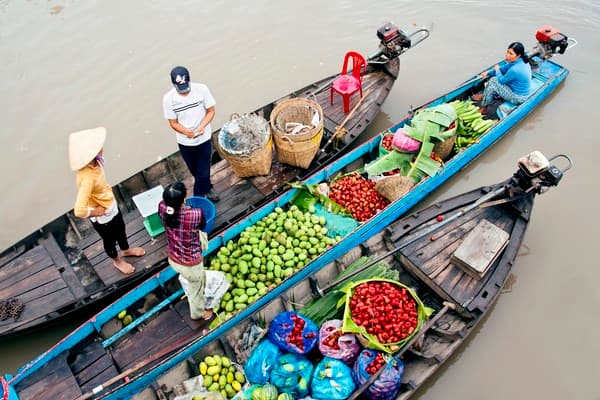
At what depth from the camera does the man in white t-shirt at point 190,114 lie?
5023 mm

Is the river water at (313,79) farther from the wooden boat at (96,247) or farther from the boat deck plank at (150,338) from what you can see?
the boat deck plank at (150,338)

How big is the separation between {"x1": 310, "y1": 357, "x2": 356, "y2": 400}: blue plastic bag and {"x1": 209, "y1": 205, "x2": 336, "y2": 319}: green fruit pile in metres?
1.11

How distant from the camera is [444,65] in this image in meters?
9.39

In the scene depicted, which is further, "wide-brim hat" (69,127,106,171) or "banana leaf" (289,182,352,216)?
"banana leaf" (289,182,352,216)

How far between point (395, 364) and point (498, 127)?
445cm

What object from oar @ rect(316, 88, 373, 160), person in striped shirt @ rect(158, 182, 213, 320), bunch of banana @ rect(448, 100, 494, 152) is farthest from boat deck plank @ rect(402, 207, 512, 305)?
person in striped shirt @ rect(158, 182, 213, 320)

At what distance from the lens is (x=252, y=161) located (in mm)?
6164

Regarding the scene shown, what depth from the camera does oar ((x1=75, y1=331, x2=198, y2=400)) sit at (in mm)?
4566

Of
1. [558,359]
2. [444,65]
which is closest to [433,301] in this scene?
[558,359]

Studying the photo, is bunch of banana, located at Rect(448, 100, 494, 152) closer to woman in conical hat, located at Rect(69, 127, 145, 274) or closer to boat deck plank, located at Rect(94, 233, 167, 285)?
boat deck plank, located at Rect(94, 233, 167, 285)

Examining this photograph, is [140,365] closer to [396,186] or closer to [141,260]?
[141,260]

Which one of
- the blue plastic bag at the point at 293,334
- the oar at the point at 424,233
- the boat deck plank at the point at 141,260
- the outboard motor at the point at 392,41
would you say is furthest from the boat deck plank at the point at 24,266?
the outboard motor at the point at 392,41

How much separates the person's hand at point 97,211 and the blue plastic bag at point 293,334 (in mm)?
2175

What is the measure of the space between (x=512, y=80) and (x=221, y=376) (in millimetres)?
6299
